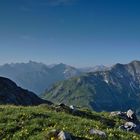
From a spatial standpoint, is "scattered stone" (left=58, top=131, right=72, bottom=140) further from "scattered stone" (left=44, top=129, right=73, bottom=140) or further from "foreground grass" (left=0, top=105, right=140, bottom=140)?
"foreground grass" (left=0, top=105, right=140, bottom=140)

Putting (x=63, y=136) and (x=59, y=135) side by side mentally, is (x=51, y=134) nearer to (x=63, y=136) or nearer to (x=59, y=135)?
(x=59, y=135)

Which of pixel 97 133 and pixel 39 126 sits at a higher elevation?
pixel 39 126

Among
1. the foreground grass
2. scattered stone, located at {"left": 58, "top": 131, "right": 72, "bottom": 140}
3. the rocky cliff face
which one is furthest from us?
the rocky cliff face

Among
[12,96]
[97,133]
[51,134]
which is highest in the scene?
[12,96]

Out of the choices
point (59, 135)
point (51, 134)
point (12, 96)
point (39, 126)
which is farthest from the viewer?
point (12, 96)

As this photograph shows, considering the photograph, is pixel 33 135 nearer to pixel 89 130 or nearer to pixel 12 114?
pixel 89 130

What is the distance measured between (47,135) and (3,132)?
15.9 feet

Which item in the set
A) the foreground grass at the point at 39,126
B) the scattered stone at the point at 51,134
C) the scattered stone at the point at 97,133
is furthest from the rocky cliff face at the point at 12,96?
the scattered stone at the point at 51,134

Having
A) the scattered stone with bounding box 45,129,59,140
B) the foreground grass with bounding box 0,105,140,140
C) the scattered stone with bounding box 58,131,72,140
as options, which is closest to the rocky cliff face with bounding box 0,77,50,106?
the foreground grass with bounding box 0,105,140,140

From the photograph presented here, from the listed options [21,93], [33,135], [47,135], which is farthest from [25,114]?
[21,93]

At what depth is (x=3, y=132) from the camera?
23688 millimetres

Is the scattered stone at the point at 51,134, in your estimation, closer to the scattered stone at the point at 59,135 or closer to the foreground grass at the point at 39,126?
the scattered stone at the point at 59,135

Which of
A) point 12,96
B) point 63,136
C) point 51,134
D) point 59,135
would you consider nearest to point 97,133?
point 51,134

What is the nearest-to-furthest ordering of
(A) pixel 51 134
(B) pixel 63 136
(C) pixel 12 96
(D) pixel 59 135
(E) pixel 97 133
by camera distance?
(B) pixel 63 136 → (D) pixel 59 135 → (A) pixel 51 134 → (E) pixel 97 133 → (C) pixel 12 96
